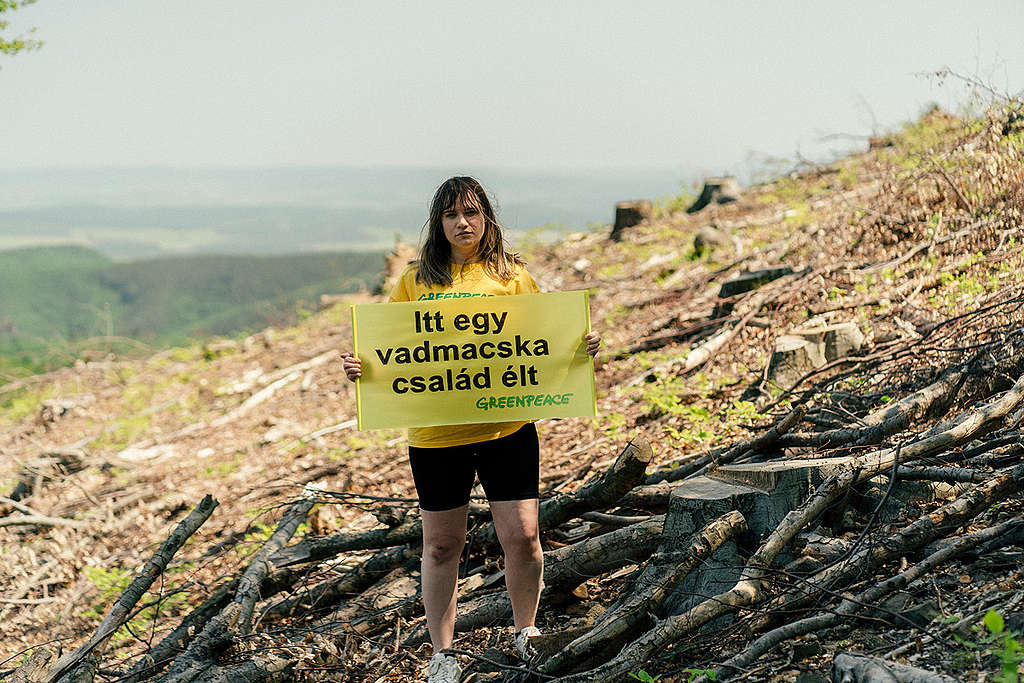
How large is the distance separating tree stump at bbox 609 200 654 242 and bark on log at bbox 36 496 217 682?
11.8 meters

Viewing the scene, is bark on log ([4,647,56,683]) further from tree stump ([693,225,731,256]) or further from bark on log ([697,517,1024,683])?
tree stump ([693,225,731,256])

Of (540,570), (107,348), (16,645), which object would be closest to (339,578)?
(540,570)

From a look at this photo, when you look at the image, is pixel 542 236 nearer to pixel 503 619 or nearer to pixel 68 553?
pixel 68 553

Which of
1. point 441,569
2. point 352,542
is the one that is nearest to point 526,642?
point 441,569

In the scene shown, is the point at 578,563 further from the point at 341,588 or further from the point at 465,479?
the point at 341,588

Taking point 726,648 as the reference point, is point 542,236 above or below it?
above

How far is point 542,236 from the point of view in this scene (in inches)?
628

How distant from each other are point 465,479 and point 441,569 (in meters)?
0.39

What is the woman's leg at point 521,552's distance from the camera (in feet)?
11.0

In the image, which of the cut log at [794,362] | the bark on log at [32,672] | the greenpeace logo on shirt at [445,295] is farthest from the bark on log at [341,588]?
the cut log at [794,362]

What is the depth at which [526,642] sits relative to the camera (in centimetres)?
333

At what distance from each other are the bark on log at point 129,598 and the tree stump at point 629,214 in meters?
11.8

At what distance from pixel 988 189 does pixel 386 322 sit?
5.97 metres

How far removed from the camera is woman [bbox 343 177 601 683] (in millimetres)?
3369
